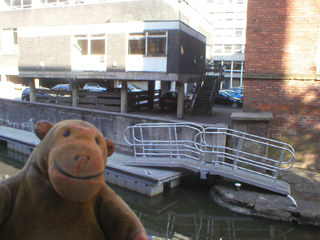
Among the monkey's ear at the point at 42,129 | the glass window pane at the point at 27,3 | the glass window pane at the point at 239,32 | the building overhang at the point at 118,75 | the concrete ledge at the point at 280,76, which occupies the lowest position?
the monkey's ear at the point at 42,129

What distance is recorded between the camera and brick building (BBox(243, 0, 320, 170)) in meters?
9.70

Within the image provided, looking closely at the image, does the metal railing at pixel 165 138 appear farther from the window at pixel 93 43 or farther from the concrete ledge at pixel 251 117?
the window at pixel 93 43

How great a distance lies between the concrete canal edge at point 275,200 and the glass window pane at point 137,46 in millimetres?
10318

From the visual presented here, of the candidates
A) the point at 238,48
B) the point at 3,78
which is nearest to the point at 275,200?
the point at 3,78

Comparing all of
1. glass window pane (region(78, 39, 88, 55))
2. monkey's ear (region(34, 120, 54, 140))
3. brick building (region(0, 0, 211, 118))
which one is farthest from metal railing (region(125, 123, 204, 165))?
glass window pane (region(78, 39, 88, 55))

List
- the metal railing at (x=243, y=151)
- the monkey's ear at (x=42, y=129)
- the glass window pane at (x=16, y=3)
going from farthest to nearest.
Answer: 1. the glass window pane at (x=16, y=3)
2. the metal railing at (x=243, y=151)
3. the monkey's ear at (x=42, y=129)

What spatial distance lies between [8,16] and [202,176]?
90.3ft

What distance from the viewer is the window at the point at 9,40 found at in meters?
30.0

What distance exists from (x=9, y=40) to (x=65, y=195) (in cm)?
3216

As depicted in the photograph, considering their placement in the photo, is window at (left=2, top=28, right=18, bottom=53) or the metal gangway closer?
the metal gangway

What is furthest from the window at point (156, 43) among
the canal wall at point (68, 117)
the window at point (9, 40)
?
the window at point (9, 40)

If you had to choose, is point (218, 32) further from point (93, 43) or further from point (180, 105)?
point (180, 105)

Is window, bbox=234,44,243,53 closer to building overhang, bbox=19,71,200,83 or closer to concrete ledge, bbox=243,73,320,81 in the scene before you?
building overhang, bbox=19,71,200,83

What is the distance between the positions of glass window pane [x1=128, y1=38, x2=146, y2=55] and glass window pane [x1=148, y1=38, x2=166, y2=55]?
0.34m
